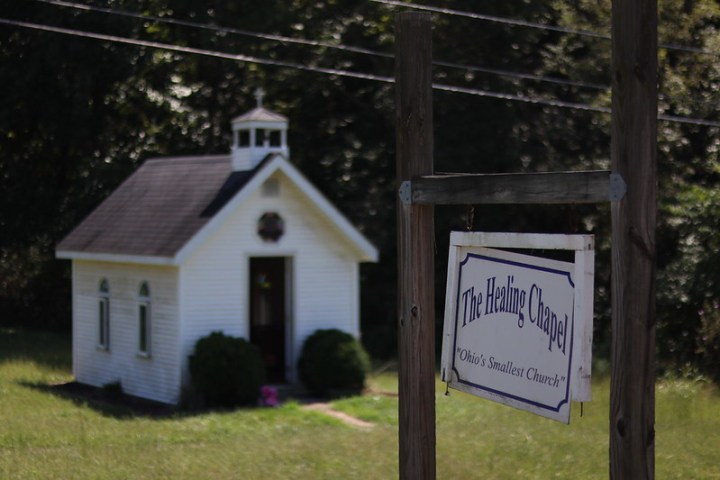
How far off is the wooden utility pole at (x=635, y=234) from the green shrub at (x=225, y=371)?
14.9 m

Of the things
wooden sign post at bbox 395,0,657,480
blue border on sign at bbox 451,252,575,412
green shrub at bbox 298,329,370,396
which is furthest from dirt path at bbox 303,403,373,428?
wooden sign post at bbox 395,0,657,480

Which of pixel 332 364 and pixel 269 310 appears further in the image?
pixel 269 310

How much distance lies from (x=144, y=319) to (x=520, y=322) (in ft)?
54.9

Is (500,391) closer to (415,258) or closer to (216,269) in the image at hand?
(415,258)

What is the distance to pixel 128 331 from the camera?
22.2m

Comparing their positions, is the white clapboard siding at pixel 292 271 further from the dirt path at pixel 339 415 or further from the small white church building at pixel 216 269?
the dirt path at pixel 339 415

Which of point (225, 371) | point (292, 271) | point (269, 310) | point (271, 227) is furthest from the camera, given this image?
point (269, 310)

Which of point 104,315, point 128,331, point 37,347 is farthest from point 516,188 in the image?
point 37,347

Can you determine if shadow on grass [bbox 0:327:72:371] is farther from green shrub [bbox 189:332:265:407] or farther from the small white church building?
green shrub [bbox 189:332:265:407]

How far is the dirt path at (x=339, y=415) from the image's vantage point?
58.5 ft

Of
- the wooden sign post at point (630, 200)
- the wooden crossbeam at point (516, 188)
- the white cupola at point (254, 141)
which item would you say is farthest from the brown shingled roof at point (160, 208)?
the wooden sign post at point (630, 200)

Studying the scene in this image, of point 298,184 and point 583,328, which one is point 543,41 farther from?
point 583,328

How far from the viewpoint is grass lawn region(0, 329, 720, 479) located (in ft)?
39.1

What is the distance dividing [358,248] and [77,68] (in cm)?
1456
